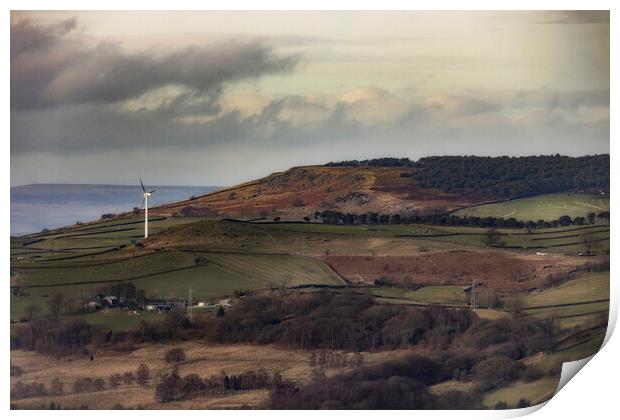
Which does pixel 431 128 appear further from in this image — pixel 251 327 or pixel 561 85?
pixel 251 327

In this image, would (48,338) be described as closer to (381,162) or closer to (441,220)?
(381,162)

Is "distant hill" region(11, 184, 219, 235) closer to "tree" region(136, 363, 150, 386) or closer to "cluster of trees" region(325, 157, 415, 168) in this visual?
"cluster of trees" region(325, 157, 415, 168)

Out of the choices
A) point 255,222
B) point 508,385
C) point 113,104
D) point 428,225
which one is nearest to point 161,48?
point 113,104

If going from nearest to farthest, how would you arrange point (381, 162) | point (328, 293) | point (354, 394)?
point (354, 394), point (328, 293), point (381, 162)

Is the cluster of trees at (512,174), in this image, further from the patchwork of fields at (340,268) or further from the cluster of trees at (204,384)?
the cluster of trees at (204,384)

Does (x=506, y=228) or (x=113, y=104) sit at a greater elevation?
(x=113, y=104)

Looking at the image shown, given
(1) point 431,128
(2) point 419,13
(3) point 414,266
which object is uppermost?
(2) point 419,13

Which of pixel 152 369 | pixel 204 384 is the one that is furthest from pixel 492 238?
pixel 152 369
